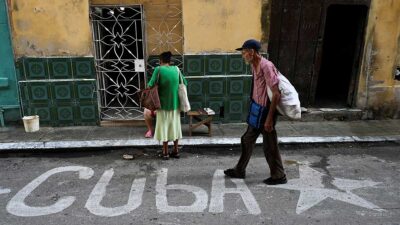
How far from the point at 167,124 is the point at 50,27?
3.05 metres

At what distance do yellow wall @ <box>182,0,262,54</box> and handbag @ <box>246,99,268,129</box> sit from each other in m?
2.51

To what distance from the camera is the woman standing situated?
5160 millimetres

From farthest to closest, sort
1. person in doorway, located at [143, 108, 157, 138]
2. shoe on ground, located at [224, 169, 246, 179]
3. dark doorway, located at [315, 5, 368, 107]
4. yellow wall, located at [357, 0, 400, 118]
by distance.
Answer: dark doorway, located at [315, 5, 368, 107] < yellow wall, located at [357, 0, 400, 118] < person in doorway, located at [143, 108, 157, 138] < shoe on ground, located at [224, 169, 246, 179]

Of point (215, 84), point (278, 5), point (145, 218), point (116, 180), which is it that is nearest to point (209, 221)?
point (145, 218)

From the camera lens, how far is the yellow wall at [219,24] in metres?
6.70

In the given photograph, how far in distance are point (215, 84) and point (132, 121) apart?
69.9 inches

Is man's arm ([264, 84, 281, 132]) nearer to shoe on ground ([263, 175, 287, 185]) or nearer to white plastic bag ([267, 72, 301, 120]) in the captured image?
white plastic bag ([267, 72, 301, 120])

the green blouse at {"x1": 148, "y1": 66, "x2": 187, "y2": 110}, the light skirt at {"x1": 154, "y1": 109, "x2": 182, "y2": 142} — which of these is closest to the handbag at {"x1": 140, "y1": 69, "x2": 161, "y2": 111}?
the green blouse at {"x1": 148, "y1": 66, "x2": 187, "y2": 110}

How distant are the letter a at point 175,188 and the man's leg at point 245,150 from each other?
0.60m

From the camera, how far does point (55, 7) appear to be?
6.50m

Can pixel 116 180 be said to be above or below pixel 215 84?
below

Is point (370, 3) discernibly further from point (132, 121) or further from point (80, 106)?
point (80, 106)

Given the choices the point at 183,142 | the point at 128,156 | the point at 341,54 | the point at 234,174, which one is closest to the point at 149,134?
the point at 183,142

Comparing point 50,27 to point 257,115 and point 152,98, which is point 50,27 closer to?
point 152,98
